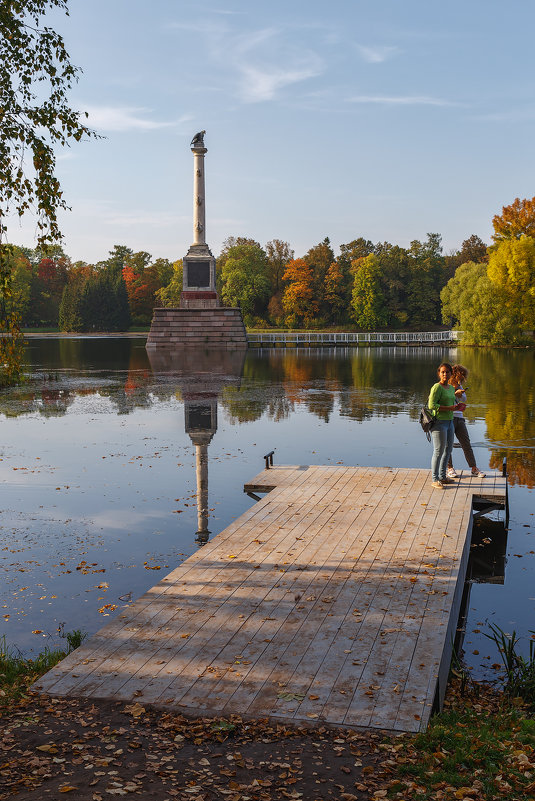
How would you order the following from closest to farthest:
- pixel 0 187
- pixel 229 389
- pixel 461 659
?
pixel 0 187 < pixel 461 659 < pixel 229 389

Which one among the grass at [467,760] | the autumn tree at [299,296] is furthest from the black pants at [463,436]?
the autumn tree at [299,296]

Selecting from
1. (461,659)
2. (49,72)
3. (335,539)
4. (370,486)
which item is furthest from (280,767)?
(370,486)

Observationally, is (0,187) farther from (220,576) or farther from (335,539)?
(335,539)

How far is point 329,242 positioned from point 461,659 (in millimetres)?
→ 104922

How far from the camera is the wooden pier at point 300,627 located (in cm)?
544

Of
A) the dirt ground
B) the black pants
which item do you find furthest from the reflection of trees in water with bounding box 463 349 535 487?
the dirt ground

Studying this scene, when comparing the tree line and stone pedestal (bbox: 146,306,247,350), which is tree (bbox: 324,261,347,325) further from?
stone pedestal (bbox: 146,306,247,350)

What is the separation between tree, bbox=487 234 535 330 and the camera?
63781 mm

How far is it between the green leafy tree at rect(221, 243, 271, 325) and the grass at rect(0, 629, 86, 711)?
3665 inches

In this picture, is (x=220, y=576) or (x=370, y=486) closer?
(x=220, y=576)

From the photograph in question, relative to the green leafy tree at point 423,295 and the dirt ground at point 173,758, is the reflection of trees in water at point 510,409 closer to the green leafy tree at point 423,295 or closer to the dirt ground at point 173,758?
the dirt ground at point 173,758

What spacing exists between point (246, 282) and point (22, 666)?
95315 mm

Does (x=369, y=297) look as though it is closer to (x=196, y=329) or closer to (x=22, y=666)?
(x=196, y=329)

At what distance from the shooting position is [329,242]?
108750mm
